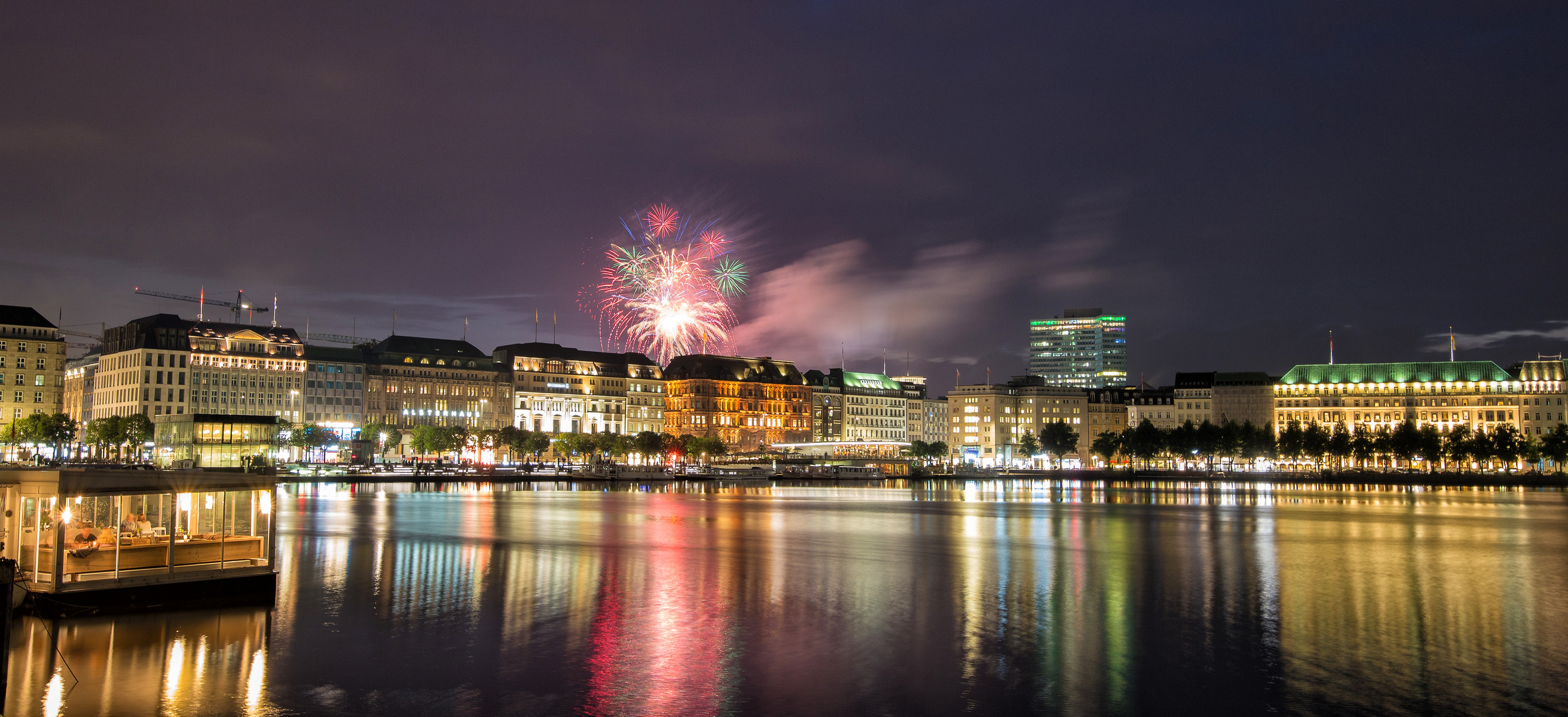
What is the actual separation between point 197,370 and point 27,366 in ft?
86.6

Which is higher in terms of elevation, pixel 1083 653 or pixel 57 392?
pixel 57 392

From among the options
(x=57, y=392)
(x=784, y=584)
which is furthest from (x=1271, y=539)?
(x=57, y=392)

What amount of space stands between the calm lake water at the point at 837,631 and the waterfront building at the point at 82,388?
156530 mm

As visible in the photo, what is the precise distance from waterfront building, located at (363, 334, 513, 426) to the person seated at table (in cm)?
15502

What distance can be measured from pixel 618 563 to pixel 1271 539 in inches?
1202

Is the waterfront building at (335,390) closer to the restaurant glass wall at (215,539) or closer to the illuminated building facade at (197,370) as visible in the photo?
the illuminated building facade at (197,370)

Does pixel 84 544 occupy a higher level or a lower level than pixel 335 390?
lower

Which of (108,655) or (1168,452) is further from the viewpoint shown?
(1168,452)

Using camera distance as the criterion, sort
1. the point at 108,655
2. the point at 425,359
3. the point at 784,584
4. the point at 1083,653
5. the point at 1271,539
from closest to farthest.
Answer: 1. the point at 108,655
2. the point at 1083,653
3. the point at 784,584
4. the point at 1271,539
5. the point at 425,359

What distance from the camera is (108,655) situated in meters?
20.9

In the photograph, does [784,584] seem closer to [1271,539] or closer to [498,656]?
[498,656]

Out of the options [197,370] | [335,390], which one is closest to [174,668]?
[197,370]

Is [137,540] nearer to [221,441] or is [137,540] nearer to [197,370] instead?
[221,441]

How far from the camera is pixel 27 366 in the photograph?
164 m
